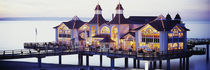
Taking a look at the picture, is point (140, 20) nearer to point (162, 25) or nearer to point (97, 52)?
point (162, 25)

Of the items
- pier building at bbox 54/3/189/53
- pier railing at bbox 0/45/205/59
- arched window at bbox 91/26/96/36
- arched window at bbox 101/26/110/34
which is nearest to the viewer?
pier railing at bbox 0/45/205/59

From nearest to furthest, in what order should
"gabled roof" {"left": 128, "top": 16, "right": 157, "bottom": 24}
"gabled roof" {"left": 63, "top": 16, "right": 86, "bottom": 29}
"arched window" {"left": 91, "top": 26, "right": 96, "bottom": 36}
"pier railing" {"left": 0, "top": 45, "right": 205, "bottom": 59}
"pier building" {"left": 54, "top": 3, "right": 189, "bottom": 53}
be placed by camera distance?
"pier railing" {"left": 0, "top": 45, "right": 205, "bottom": 59} → "pier building" {"left": 54, "top": 3, "right": 189, "bottom": 53} → "gabled roof" {"left": 128, "top": 16, "right": 157, "bottom": 24} → "arched window" {"left": 91, "top": 26, "right": 96, "bottom": 36} → "gabled roof" {"left": 63, "top": 16, "right": 86, "bottom": 29}

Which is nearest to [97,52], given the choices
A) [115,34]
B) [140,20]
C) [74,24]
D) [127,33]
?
[115,34]

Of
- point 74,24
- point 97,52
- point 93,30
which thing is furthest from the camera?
point 74,24

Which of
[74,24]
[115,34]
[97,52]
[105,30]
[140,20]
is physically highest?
[140,20]

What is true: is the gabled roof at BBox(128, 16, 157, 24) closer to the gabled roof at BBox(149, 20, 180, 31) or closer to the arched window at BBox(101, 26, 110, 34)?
the arched window at BBox(101, 26, 110, 34)

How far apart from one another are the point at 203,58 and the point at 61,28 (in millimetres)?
31856

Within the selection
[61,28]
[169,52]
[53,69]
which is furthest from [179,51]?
[61,28]

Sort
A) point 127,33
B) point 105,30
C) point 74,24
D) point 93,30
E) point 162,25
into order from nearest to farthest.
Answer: point 162,25, point 127,33, point 105,30, point 93,30, point 74,24

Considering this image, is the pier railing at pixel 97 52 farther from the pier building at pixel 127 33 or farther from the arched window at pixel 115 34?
the arched window at pixel 115 34

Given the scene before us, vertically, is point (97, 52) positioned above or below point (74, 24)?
below

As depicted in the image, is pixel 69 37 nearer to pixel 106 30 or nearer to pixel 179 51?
pixel 106 30

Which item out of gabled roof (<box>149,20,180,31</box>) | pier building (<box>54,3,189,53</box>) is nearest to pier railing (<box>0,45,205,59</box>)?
pier building (<box>54,3,189,53</box>)

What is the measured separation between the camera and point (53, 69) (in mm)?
43875
